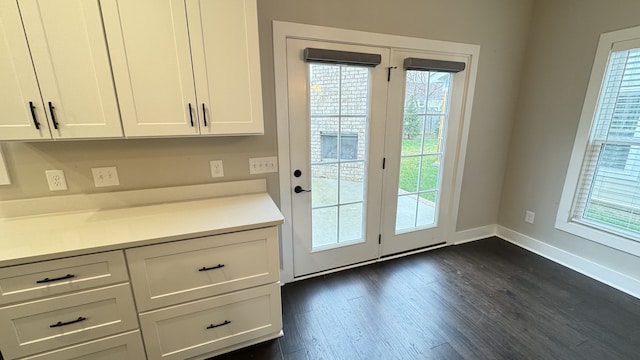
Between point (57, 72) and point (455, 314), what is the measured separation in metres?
2.77

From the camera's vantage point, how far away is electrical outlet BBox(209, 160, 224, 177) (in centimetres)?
177

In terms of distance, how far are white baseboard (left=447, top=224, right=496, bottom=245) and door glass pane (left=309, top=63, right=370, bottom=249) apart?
1.24 m

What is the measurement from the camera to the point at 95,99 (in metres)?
1.26

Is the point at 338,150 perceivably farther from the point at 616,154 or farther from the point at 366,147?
the point at 616,154

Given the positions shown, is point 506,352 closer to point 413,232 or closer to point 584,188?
point 413,232

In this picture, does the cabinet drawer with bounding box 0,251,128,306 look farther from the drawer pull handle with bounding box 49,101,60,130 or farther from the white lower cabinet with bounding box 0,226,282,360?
the drawer pull handle with bounding box 49,101,60,130

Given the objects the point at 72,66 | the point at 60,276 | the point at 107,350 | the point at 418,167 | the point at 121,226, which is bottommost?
the point at 107,350

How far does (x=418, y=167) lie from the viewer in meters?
2.50

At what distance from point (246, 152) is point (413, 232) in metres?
1.86

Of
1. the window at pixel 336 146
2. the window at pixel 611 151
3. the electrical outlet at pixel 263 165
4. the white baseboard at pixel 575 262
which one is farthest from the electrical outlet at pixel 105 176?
the white baseboard at pixel 575 262

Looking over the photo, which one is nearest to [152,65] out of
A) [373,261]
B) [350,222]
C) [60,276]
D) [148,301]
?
[60,276]

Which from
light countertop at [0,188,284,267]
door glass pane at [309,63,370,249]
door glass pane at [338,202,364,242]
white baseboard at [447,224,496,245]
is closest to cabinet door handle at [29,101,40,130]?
light countertop at [0,188,284,267]

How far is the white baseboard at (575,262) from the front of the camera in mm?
2105

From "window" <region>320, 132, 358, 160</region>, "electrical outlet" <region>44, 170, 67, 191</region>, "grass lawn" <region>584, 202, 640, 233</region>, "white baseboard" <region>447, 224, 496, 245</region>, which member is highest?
"window" <region>320, 132, 358, 160</region>
